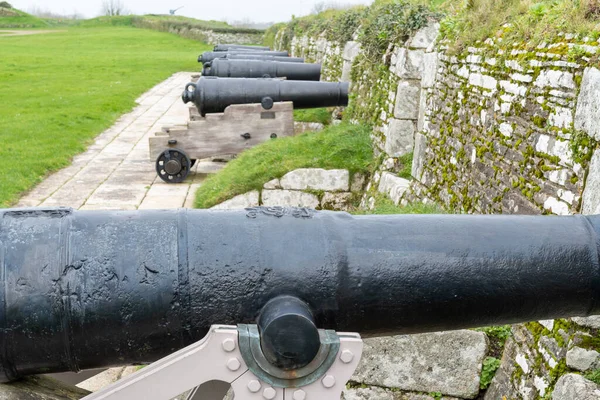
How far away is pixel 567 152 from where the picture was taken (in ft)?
11.5

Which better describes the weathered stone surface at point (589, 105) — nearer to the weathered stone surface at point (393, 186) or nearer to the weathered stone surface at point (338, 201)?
the weathered stone surface at point (393, 186)

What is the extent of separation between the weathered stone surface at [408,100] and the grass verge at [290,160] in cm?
107

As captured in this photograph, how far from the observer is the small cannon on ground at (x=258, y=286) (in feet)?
6.20

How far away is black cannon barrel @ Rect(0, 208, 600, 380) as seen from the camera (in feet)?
6.24

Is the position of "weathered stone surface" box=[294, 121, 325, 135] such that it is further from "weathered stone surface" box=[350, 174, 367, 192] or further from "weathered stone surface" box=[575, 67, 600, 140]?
"weathered stone surface" box=[575, 67, 600, 140]

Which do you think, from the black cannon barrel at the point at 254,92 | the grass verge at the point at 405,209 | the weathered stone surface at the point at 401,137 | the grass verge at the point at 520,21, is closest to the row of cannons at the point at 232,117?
the black cannon barrel at the point at 254,92

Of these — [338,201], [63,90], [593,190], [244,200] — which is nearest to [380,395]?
[593,190]

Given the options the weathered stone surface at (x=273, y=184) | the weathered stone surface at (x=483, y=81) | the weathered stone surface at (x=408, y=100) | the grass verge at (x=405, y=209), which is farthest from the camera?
the weathered stone surface at (x=273, y=184)

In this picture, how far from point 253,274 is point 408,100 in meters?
5.45

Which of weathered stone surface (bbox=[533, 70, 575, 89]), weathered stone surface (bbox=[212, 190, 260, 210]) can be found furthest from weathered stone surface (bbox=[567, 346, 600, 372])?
weathered stone surface (bbox=[212, 190, 260, 210])

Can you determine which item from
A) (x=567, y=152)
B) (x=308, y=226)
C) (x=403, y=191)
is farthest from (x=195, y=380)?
(x=403, y=191)

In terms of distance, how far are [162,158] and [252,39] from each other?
115ft

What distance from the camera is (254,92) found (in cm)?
1055

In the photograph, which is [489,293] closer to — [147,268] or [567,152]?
[147,268]
